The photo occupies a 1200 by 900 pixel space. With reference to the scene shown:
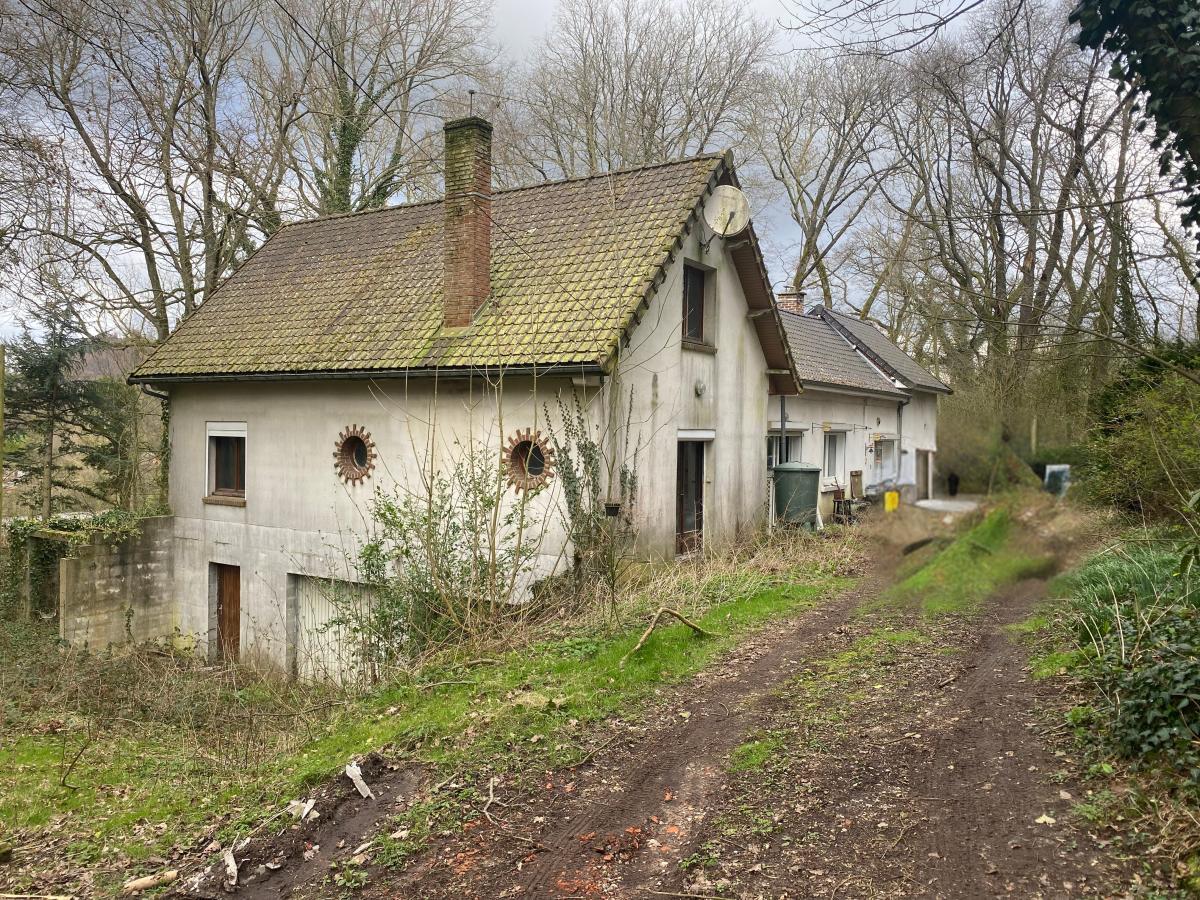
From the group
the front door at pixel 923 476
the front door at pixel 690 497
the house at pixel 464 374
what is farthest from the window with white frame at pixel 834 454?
the front door at pixel 923 476

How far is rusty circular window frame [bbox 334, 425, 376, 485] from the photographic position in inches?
491

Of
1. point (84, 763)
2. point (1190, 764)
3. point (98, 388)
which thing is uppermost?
point (98, 388)

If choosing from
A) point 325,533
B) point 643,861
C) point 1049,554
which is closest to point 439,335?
point 325,533

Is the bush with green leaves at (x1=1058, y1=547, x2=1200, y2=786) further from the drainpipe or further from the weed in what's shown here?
the drainpipe

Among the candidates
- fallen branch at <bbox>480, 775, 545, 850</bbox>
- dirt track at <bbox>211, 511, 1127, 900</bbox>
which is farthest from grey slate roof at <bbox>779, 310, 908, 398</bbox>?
fallen branch at <bbox>480, 775, 545, 850</bbox>

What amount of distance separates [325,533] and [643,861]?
9.68 metres

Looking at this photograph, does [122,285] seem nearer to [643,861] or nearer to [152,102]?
[152,102]

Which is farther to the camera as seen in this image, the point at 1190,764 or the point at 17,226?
the point at 17,226

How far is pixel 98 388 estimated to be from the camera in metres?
18.1

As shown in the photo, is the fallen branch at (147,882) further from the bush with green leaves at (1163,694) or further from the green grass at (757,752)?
the bush with green leaves at (1163,694)

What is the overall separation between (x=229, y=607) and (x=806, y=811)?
12557 mm

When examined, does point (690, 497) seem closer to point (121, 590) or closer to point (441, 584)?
point (441, 584)

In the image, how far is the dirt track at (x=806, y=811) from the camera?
4.24 meters

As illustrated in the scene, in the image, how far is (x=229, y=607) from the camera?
14672 mm
